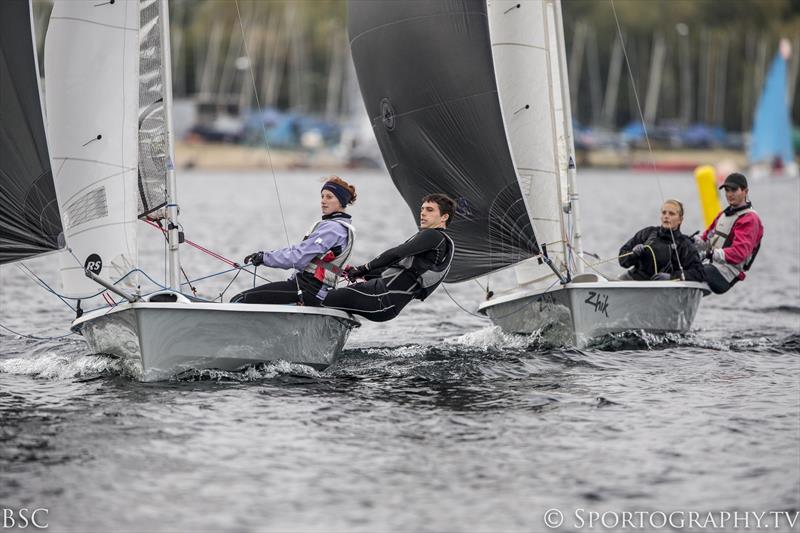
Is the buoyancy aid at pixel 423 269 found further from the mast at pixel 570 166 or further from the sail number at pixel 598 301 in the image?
the mast at pixel 570 166

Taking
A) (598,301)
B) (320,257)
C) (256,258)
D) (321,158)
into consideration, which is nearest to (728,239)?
(598,301)

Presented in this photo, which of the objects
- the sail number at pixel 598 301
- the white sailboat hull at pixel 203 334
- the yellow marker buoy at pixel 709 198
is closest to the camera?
the white sailboat hull at pixel 203 334

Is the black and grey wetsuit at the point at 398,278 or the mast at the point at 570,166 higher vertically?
the mast at the point at 570,166

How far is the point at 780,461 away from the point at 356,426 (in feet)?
9.15

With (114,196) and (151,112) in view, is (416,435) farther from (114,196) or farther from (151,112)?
(151,112)

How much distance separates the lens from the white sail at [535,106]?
1218cm

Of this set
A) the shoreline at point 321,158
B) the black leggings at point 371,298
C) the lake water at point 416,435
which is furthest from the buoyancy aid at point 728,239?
the shoreline at point 321,158

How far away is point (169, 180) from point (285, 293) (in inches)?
50.1

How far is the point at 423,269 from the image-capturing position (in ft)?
33.9

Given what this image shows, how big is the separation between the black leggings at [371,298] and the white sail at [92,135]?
5.51 feet

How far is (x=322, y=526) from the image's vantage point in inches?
264

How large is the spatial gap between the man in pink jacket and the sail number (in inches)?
53.4

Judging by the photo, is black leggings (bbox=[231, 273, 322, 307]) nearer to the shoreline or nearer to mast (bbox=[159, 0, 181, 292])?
mast (bbox=[159, 0, 181, 292])

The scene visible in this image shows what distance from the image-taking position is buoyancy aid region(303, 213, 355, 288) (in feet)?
33.1
